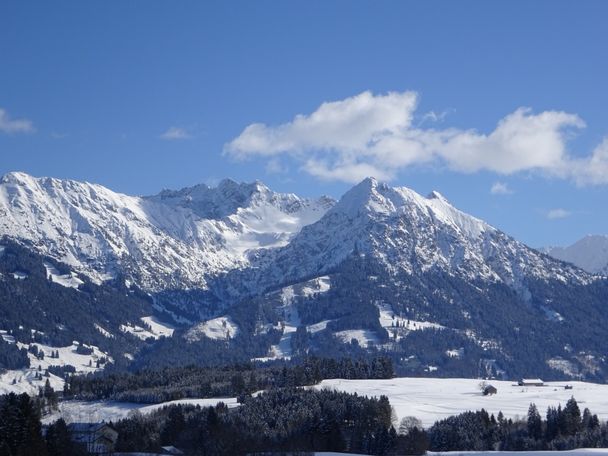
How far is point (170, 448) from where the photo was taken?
6599 inches

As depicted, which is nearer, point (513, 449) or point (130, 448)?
point (130, 448)

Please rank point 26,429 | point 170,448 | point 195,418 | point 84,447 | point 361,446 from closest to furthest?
point 26,429 < point 84,447 < point 170,448 < point 361,446 < point 195,418

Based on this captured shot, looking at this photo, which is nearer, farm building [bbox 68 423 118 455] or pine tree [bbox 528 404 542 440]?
farm building [bbox 68 423 118 455]

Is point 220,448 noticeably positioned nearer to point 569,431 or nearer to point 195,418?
point 195,418

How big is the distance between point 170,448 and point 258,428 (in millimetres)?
27250

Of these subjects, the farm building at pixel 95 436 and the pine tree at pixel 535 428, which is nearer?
the farm building at pixel 95 436

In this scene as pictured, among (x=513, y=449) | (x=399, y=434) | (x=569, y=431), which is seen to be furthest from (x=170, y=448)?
(x=569, y=431)

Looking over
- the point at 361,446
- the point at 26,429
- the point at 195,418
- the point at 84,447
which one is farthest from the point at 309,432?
the point at 26,429

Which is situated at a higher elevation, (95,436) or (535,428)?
(95,436)

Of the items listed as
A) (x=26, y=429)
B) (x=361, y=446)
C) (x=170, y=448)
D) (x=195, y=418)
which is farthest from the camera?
(x=195, y=418)

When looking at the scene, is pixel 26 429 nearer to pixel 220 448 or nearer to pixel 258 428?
pixel 220 448

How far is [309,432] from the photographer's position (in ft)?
608

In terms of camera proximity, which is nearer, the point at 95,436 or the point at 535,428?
the point at 95,436

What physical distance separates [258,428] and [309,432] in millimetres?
10855
